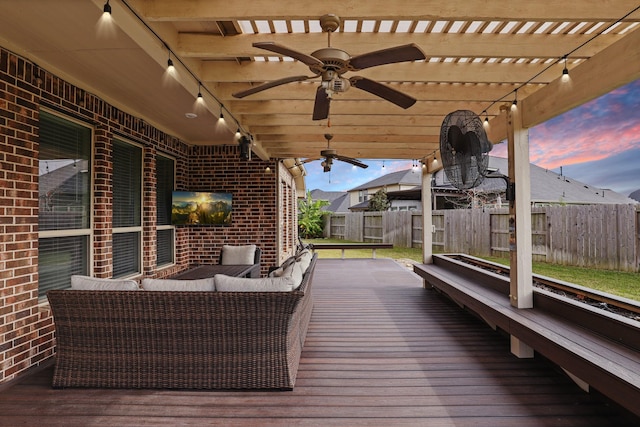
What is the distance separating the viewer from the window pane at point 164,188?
5.93m

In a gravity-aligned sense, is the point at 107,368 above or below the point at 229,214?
below

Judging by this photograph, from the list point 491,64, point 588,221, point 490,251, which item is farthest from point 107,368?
point 490,251

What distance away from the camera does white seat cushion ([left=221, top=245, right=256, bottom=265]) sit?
610 cm

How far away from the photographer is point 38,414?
7.52 feet

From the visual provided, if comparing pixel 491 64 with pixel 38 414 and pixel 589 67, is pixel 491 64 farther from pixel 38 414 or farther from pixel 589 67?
pixel 38 414

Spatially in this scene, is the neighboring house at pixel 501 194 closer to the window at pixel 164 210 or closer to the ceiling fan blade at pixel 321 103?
the window at pixel 164 210

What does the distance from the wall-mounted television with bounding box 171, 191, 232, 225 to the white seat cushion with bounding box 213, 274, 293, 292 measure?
370 centimetres

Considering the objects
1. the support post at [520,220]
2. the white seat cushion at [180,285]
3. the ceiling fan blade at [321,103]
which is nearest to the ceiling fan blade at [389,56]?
the ceiling fan blade at [321,103]

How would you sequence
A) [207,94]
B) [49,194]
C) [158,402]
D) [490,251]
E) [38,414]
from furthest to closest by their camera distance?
[490,251] → [207,94] → [49,194] → [158,402] → [38,414]

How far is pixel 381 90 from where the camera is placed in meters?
3.04

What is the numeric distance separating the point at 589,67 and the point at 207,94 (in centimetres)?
356

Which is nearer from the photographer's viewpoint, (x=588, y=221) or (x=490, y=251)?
(x=588, y=221)

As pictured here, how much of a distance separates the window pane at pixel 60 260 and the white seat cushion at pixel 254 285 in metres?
1.90

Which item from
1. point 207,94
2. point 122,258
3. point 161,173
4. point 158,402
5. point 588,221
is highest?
point 207,94
